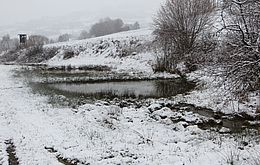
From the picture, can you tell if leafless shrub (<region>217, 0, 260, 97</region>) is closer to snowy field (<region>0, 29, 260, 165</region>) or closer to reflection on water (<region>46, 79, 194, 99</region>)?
snowy field (<region>0, 29, 260, 165</region>)

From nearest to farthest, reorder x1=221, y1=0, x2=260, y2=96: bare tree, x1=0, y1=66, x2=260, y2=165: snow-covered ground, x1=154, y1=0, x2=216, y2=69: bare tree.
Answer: x1=0, y1=66, x2=260, y2=165: snow-covered ground
x1=221, y1=0, x2=260, y2=96: bare tree
x1=154, y1=0, x2=216, y2=69: bare tree

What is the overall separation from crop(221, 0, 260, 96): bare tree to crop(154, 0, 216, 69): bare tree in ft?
61.4

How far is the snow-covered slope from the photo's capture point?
39469 millimetres

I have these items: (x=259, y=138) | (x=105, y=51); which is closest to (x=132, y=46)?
(x=105, y=51)

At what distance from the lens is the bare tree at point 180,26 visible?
31.2 metres

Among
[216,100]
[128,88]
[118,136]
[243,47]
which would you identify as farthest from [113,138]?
[128,88]

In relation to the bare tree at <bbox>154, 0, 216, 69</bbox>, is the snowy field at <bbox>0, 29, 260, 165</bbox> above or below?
below

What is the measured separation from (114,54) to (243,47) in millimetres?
38167

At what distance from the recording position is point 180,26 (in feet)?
105

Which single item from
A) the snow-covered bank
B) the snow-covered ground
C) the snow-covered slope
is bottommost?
the snow-covered ground

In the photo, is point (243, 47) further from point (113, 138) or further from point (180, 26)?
point (180, 26)

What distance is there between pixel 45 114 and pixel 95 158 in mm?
6825

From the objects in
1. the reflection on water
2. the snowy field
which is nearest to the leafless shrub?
the snowy field

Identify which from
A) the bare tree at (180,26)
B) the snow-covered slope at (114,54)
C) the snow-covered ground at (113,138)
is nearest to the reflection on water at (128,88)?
the snow-covered ground at (113,138)
